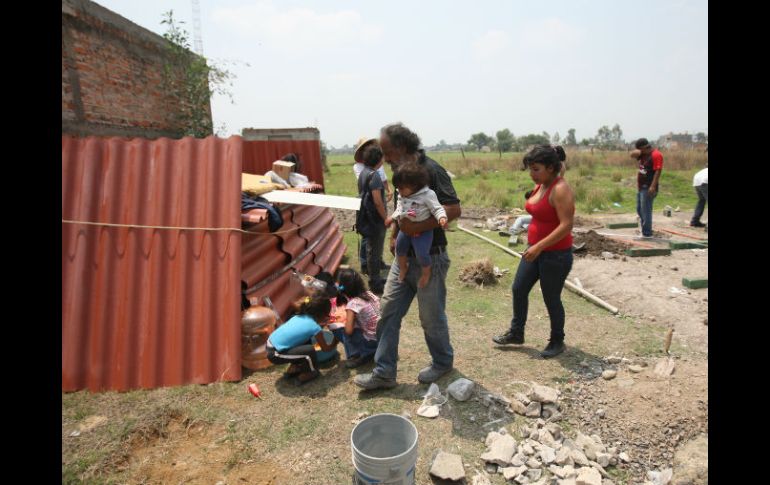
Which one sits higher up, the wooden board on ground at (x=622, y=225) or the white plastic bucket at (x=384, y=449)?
the wooden board on ground at (x=622, y=225)

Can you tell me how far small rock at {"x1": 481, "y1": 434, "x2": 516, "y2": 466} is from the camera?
8.25 feet

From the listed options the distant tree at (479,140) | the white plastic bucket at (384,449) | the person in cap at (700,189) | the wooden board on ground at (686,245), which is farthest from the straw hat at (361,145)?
the distant tree at (479,140)

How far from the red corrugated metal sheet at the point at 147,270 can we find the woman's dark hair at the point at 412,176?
174 centimetres

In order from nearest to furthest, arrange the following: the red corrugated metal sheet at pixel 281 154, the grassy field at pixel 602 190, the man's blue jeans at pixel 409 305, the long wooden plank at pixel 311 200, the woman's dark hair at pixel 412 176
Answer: the woman's dark hair at pixel 412 176
the man's blue jeans at pixel 409 305
the long wooden plank at pixel 311 200
the red corrugated metal sheet at pixel 281 154
the grassy field at pixel 602 190

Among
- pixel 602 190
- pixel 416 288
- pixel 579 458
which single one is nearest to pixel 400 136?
pixel 416 288

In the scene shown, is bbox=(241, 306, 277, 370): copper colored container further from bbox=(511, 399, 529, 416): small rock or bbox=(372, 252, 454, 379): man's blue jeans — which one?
bbox=(511, 399, 529, 416): small rock

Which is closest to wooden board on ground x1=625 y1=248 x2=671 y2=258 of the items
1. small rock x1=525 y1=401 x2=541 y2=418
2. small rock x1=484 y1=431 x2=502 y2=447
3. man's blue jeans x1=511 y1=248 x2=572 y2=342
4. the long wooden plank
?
man's blue jeans x1=511 y1=248 x2=572 y2=342

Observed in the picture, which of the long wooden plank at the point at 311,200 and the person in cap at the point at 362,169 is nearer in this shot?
the long wooden plank at the point at 311,200

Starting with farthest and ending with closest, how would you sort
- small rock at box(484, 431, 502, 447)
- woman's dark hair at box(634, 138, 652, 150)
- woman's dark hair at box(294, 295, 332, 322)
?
1. woman's dark hair at box(634, 138, 652, 150)
2. woman's dark hair at box(294, 295, 332, 322)
3. small rock at box(484, 431, 502, 447)

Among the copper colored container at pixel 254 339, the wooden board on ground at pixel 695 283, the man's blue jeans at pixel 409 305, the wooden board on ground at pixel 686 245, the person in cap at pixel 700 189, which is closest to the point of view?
the man's blue jeans at pixel 409 305

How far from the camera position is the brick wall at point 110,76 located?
703cm

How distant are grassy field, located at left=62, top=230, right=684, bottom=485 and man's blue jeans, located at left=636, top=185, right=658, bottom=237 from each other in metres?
4.28

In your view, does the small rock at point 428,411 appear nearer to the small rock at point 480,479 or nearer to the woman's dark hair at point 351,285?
the small rock at point 480,479

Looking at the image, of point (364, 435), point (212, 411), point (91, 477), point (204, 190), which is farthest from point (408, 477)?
point (204, 190)
